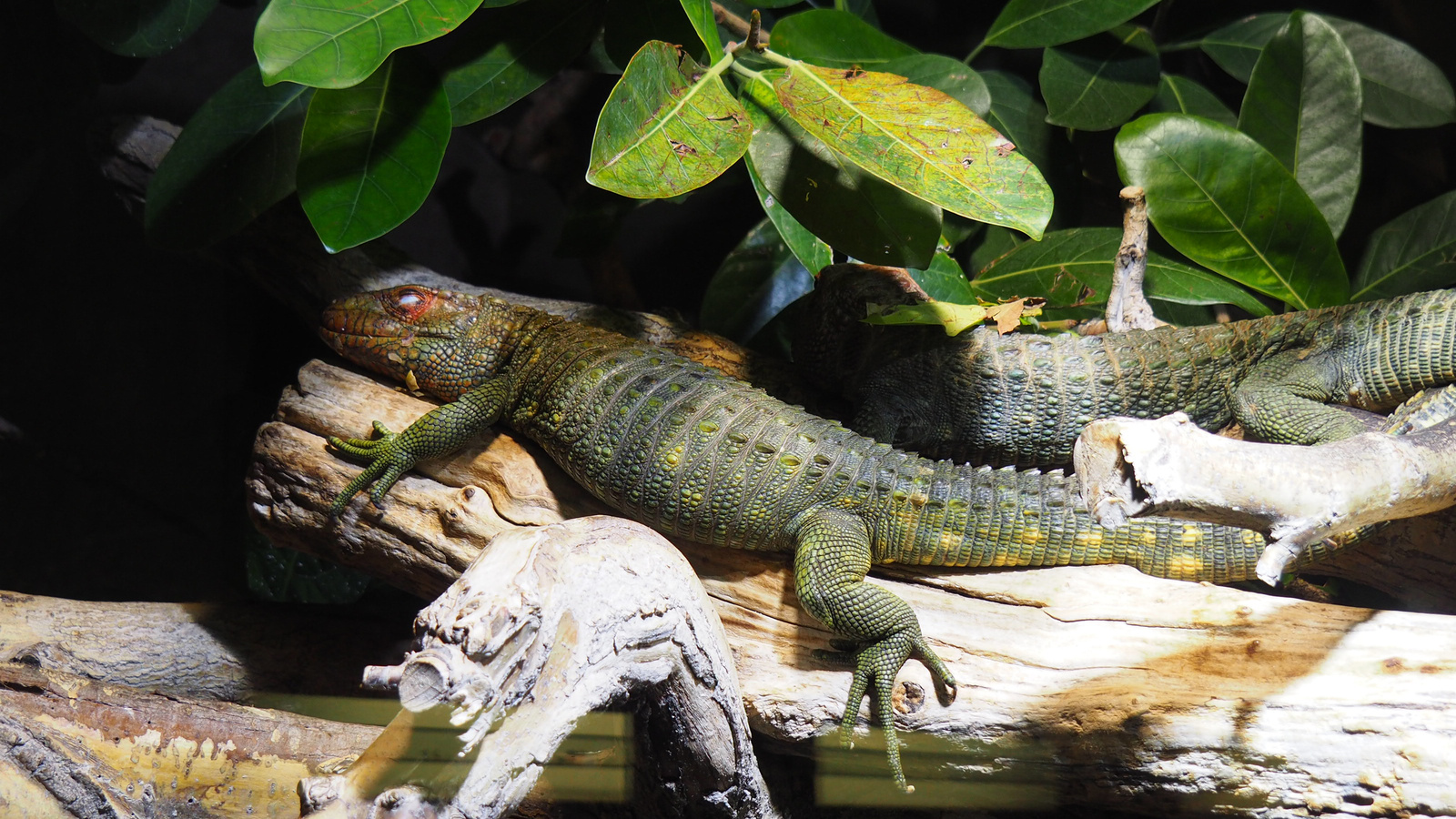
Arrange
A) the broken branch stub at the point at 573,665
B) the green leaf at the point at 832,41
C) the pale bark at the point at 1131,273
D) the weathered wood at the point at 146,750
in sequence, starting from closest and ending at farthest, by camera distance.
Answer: the broken branch stub at the point at 573,665 → the weathered wood at the point at 146,750 → the pale bark at the point at 1131,273 → the green leaf at the point at 832,41

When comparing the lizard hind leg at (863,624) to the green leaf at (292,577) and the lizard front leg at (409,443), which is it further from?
the green leaf at (292,577)

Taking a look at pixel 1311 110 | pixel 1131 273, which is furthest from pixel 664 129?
pixel 1311 110

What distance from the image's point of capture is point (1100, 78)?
273cm

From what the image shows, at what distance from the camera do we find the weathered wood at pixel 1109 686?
1645mm

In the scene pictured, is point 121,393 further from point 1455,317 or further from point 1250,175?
point 1455,317

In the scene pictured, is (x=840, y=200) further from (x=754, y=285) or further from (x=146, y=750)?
(x=146, y=750)

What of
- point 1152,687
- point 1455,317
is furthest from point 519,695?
point 1455,317

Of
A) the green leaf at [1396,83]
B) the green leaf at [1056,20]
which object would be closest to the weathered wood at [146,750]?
the green leaf at [1056,20]

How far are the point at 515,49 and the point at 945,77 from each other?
4.11 ft

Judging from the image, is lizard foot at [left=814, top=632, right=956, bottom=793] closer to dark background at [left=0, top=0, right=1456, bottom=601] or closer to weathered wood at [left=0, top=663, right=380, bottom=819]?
weathered wood at [left=0, top=663, right=380, bottom=819]

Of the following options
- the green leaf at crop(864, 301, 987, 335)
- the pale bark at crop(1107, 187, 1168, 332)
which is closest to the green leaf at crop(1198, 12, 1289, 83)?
the pale bark at crop(1107, 187, 1168, 332)

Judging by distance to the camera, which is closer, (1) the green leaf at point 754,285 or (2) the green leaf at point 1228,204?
(2) the green leaf at point 1228,204

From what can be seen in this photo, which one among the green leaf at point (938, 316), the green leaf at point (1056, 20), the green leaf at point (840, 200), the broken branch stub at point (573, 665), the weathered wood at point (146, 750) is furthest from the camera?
the green leaf at point (1056, 20)

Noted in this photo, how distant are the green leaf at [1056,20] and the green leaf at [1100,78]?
0.25 feet
